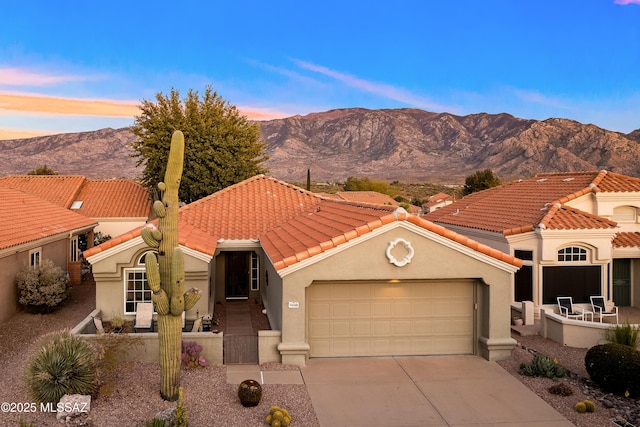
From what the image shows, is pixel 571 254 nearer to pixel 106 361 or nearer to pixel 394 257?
pixel 394 257

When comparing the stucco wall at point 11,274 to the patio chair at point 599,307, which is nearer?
the stucco wall at point 11,274

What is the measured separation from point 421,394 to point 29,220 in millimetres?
16762

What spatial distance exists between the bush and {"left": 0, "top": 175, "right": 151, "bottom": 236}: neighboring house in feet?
54.6

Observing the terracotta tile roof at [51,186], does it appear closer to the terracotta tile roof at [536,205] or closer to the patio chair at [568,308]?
the terracotta tile roof at [536,205]

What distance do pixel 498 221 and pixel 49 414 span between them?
16.5m

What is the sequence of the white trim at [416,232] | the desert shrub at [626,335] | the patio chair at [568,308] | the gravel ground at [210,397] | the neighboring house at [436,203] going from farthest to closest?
1. the neighboring house at [436,203]
2. the patio chair at [568,308]
3. the desert shrub at [626,335]
4. the white trim at [416,232]
5. the gravel ground at [210,397]

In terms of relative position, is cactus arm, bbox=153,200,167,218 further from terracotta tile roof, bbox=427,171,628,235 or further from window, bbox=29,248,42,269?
terracotta tile roof, bbox=427,171,628,235

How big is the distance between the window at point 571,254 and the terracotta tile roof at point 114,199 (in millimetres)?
26297

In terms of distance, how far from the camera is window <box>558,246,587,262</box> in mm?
18266

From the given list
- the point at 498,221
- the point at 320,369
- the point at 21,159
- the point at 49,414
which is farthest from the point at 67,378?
the point at 21,159

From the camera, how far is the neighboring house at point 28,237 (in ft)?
55.4

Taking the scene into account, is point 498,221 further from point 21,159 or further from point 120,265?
point 21,159

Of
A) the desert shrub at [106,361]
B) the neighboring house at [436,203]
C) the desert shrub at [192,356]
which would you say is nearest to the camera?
the desert shrub at [106,361]

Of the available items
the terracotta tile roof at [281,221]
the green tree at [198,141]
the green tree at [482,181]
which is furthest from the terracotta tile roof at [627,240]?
the green tree at [482,181]
